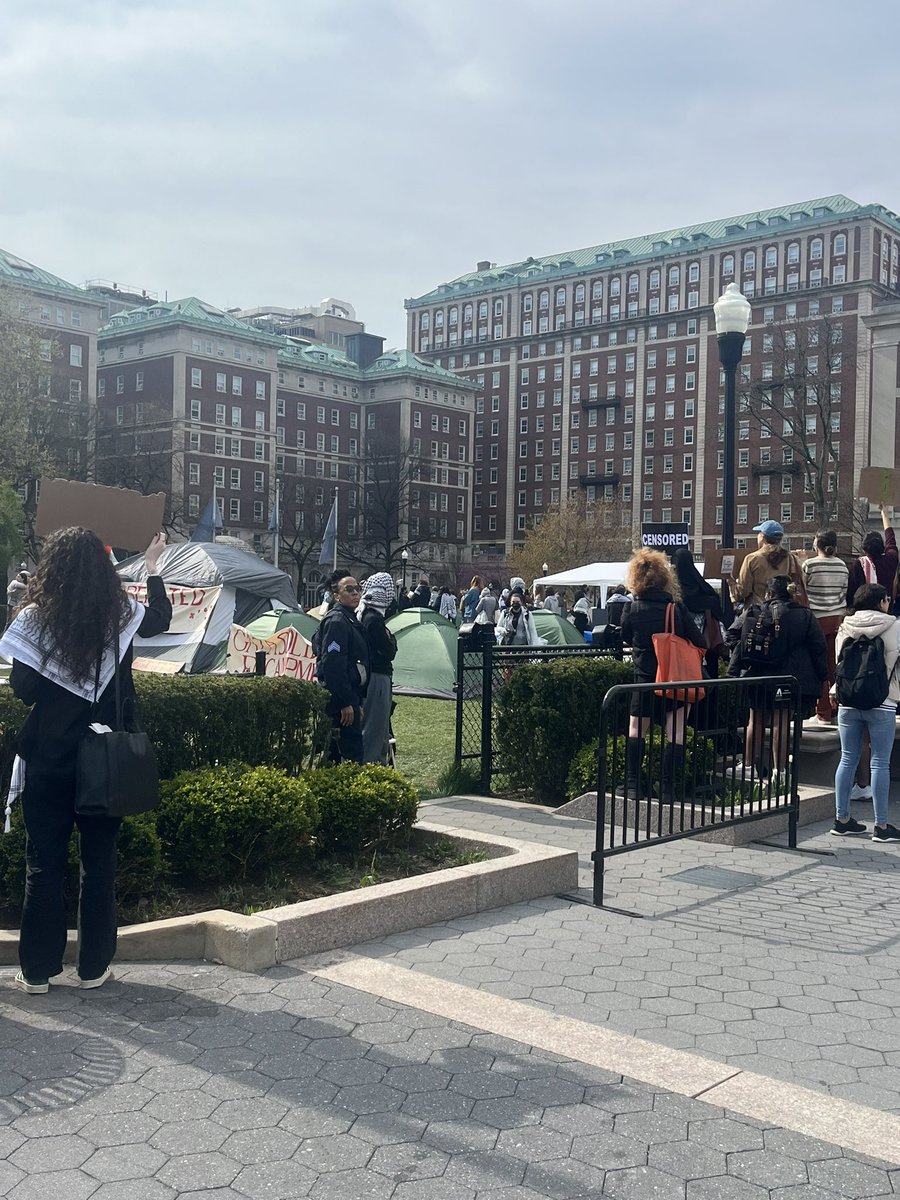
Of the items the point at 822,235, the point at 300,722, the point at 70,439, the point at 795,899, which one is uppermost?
the point at 822,235

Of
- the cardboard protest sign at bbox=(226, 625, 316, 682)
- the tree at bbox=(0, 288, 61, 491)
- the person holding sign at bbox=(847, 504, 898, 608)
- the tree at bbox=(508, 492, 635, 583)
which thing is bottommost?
the cardboard protest sign at bbox=(226, 625, 316, 682)

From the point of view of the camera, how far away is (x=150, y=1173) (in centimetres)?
311

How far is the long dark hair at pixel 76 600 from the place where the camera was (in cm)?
446

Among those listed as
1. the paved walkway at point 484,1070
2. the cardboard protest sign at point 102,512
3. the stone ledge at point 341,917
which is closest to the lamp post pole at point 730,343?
the stone ledge at point 341,917

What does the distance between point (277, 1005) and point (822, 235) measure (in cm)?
10201

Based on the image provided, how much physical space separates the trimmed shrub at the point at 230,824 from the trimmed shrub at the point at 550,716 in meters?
3.27

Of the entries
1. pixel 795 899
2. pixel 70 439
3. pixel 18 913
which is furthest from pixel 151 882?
pixel 70 439

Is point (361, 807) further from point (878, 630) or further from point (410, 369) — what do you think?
point (410, 369)

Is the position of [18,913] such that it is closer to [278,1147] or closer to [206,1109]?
[206,1109]

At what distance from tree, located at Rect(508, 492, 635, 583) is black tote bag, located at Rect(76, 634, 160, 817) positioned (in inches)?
2937

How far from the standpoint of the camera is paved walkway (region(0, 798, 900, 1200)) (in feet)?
10.3

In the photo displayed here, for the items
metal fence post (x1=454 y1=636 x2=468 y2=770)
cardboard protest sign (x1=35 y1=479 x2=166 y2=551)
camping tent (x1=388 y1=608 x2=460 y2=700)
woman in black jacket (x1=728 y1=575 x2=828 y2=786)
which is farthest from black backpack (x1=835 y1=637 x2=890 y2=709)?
camping tent (x1=388 y1=608 x2=460 y2=700)

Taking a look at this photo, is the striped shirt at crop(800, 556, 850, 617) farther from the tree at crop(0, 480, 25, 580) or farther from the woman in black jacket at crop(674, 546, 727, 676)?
→ the tree at crop(0, 480, 25, 580)

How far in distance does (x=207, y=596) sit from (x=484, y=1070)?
54.6 feet
